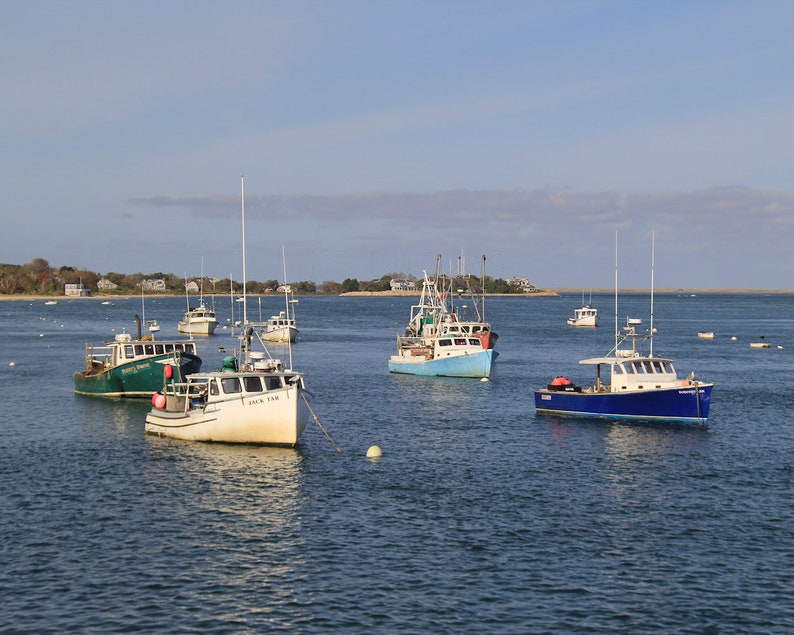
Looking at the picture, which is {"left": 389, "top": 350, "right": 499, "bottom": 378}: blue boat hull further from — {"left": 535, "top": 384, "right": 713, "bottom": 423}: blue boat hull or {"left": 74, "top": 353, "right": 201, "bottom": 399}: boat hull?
{"left": 74, "top": 353, "right": 201, "bottom": 399}: boat hull

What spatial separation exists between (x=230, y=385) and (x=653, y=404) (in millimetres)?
23664

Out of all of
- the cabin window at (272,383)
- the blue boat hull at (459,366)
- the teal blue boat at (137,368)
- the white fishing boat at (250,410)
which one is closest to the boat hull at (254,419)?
the white fishing boat at (250,410)

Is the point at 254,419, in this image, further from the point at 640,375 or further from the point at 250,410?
the point at 640,375

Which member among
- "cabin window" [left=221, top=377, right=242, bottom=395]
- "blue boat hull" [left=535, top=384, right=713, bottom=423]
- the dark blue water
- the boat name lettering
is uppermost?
"cabin window" [left=221, top=377, right=242, bottom=395]

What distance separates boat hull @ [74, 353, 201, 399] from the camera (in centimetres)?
6078

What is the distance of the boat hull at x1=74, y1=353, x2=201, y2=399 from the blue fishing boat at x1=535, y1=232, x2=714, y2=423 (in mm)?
23818

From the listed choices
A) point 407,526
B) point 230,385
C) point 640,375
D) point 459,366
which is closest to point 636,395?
point 640,375

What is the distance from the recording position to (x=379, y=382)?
74.2 m

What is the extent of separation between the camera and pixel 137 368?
202 feet

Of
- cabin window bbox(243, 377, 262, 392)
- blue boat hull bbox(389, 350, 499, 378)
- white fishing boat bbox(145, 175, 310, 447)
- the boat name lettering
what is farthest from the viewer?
blue boat hull bbox(389, 350, 499, 378)

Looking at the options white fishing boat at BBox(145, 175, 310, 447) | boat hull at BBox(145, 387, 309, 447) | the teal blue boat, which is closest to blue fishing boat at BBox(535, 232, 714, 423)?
boat hull at BBox(145, 387, 309, 447)

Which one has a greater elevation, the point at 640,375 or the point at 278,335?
the point at 640,375

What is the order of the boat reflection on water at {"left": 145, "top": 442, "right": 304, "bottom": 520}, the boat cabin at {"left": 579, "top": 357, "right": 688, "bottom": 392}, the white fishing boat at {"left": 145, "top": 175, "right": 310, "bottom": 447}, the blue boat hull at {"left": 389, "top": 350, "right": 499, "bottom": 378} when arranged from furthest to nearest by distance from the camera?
the blue boat hull at {"left": 389, "top": 350, "right": 499, "bottom": 378} → the boat cabin at {"left": 579, "top": 357, "right": 688, "bottom": 392} → the white fishing boat at {"left": 145, "top": 175, "right": 310, "bottom": 447} → the boat reflection on water at {"left": 145, "top": 442, "right": 304, "bottom": 520}

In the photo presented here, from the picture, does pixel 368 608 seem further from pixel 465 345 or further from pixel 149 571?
pixel 465 345
